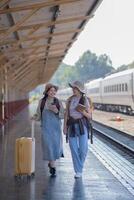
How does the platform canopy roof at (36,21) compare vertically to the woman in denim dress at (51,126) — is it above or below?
above

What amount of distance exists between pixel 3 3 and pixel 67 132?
3844mm

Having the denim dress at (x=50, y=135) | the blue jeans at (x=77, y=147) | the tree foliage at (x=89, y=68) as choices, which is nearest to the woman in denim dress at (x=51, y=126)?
the denim dress at (x=50, y=135)

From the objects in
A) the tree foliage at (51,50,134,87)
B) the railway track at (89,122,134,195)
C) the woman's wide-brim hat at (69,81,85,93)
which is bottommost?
the railway track at (89,122,134,195)

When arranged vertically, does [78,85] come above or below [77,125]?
→ above

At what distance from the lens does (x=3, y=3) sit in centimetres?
1323

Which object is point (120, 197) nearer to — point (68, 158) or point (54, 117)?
point (54, 117)

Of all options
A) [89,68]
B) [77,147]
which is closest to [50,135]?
[77,147]

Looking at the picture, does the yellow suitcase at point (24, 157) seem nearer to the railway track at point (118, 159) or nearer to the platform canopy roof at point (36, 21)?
the railway track at point (118, 159)

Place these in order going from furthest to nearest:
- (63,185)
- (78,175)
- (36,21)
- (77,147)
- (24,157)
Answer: (36,21) < (77,147) < (78,175) < (24,157) < (63,185)

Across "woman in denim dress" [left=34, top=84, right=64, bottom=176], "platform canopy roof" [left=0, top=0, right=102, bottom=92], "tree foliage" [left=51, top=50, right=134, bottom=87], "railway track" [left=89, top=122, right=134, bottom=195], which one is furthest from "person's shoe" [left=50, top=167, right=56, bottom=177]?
"tree foliage" [left=51, top=50, right=134, bottom=87]

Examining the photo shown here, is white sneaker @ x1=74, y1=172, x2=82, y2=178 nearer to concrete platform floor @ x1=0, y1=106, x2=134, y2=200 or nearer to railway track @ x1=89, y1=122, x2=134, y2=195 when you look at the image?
concrete platform floor @ x1=0, y1=106, x2=134, y2=200

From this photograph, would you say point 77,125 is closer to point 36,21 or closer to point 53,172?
point 53,172

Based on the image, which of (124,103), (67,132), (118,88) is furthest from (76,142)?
(118,88)

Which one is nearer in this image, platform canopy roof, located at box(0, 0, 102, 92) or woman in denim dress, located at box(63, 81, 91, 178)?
woman in denim dress, located at box(63, 81, 91, 178)
